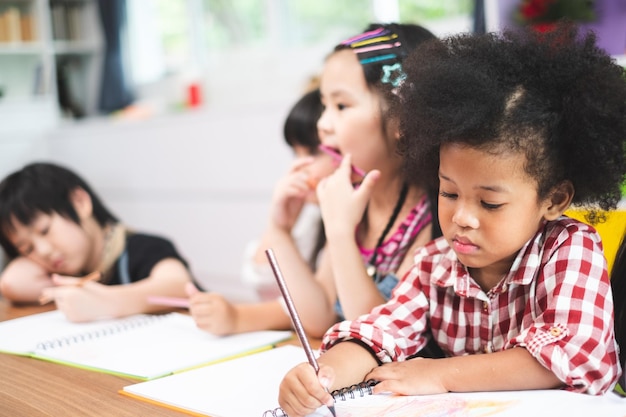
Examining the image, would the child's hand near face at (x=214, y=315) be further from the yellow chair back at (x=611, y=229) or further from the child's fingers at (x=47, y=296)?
the yellow chair back at (x=611, y=229)

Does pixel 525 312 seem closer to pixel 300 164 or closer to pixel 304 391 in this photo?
pixel 304 391

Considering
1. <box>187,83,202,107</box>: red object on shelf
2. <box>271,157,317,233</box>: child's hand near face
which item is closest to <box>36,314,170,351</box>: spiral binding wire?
<box>271,157,317,233</box>: child's hand near face

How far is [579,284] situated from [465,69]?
0.26 m

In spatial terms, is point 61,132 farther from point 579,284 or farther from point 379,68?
point 579,284

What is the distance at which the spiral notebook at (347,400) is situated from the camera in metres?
0.75

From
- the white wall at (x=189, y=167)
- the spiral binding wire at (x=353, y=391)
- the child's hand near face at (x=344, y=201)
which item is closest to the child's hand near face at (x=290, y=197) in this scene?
the child's hand near face at (x=344, y=201)

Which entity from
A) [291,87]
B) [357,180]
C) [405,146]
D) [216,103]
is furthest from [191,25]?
[405,146]

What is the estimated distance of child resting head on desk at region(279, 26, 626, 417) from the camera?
0.80 metres

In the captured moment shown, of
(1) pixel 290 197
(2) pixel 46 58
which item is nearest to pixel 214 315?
(1) pixel 290 197

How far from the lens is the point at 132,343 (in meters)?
1.21

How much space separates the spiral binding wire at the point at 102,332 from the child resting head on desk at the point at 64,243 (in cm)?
17

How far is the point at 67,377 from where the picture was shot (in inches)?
40.6

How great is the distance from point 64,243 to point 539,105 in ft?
4.15

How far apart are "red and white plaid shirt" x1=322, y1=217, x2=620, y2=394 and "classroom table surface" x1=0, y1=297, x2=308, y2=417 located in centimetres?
25
